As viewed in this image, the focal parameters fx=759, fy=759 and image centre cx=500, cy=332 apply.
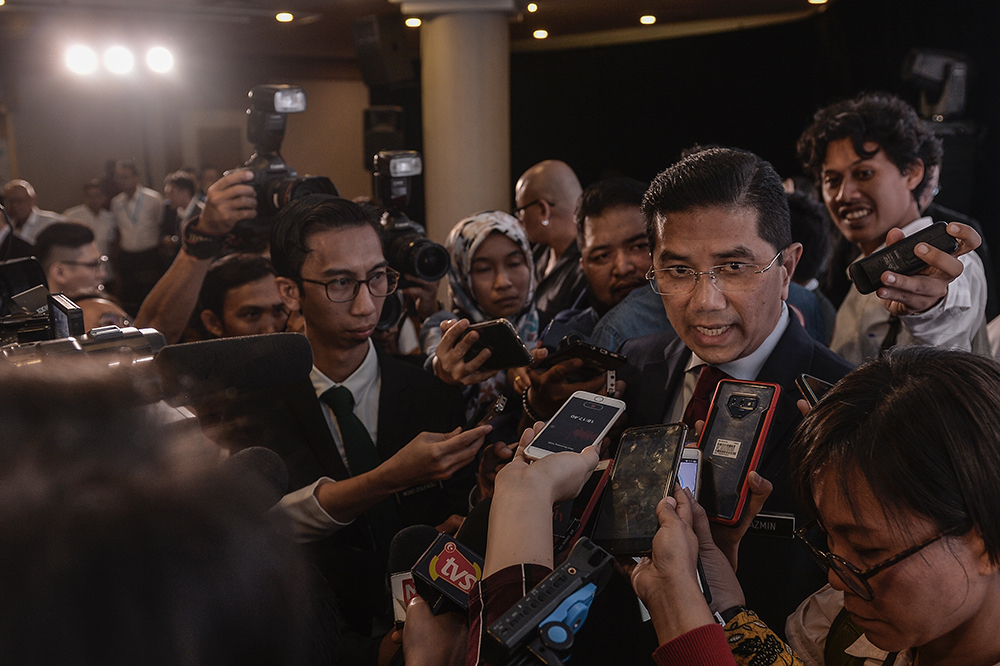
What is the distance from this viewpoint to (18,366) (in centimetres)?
59

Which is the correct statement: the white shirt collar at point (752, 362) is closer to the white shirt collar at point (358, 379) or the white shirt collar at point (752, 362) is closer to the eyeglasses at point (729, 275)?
the eyeglasses at point (729, 275)

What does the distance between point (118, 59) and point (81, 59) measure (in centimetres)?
39

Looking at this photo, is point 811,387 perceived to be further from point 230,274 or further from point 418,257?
point 230,274

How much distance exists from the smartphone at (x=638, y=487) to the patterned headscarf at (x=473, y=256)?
123 cm

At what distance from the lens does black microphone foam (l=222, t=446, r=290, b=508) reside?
2.16 feet

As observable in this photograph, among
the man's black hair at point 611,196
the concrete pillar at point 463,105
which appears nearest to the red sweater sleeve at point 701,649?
the man's black hair at point 611,196

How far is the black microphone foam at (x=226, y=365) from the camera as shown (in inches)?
26.0

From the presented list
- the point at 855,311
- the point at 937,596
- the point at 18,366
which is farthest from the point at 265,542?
the point at 855,311

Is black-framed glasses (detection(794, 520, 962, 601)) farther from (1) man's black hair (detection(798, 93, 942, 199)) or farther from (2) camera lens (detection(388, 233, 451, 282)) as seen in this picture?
(1) man's black hair (detection(798, 93, 942, 199))

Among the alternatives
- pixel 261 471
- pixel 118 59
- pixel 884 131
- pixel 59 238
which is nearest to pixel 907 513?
pixel 261 471

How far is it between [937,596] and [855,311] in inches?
58.8

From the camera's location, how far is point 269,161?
2.14 m

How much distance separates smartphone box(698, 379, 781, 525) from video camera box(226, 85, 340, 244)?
1269mm

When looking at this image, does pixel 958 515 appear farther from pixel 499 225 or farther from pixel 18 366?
pixel 499 225
